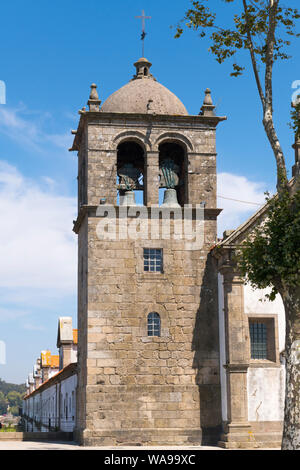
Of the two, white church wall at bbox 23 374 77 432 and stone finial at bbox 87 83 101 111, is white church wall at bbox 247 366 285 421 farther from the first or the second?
stone finial at bbox 87 83 101 111

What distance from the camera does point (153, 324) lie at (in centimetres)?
2270

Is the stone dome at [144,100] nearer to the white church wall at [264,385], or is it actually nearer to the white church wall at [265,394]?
the white church wall at [264,385]

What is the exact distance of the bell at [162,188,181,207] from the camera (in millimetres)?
23828

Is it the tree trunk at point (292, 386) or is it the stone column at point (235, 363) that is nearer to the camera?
the tree trunk at point (292, 386)

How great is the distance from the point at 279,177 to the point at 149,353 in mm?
8773

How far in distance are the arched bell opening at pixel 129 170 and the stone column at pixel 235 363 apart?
13.6 ft

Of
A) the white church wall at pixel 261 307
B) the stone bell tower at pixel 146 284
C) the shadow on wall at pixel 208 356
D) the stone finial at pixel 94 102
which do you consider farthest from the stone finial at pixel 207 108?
the white church wall at pixel 261 307

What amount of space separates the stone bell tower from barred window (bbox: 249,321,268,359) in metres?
1.18

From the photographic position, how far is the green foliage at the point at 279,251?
15.2 meters

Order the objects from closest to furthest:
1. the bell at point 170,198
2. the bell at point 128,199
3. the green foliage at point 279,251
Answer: the green foliage at point 279,251
the bell at point 128,199
the bell at point 170,198

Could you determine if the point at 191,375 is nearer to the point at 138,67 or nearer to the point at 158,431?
the point at 158,431

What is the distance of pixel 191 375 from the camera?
22.5 meters

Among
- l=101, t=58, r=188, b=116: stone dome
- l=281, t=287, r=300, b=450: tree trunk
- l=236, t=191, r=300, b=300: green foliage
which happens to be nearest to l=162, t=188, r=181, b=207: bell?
l=101, t=58, r=188, b=116: stone dome
